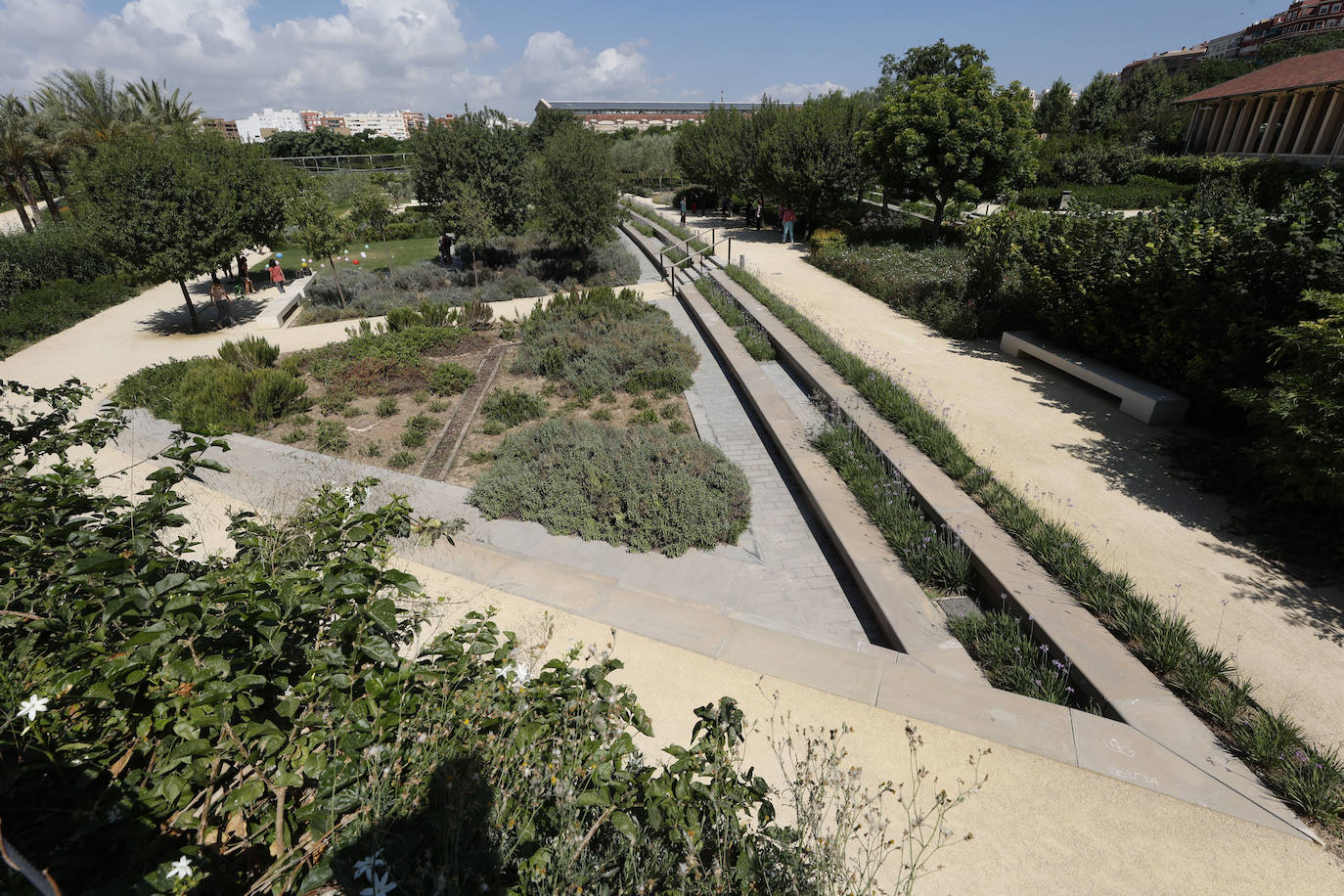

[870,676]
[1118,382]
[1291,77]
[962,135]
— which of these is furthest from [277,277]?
[1291,77]

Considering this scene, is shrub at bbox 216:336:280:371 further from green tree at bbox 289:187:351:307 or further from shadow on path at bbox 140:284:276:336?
green tree at bbox 289:187:351:307

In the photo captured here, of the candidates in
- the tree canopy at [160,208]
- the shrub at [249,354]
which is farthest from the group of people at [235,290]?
the shrub at [249,354]

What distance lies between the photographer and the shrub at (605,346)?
10508 millimetres

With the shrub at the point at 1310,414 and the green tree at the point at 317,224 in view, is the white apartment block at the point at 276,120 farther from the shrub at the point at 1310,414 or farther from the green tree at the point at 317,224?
the shrub at the point at 1310,414

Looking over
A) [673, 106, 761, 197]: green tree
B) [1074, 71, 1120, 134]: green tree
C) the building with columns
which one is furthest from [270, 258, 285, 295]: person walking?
[1074, 71, 1120, 134]: green tree

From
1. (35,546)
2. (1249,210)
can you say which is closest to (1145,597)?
(1249,210)

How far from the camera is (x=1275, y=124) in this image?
113ft

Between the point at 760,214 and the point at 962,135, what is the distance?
368 inches

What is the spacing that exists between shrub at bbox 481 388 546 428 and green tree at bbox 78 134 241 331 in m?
9.22

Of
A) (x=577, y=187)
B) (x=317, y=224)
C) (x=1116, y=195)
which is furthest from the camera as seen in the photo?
(x=1116, y=195)

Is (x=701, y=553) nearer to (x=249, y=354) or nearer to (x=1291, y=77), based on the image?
(x=249, y=354)

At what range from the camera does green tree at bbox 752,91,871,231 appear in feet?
66.6

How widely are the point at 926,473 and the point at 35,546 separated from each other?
655 centimetres

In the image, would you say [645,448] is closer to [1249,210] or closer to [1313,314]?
[1313,314]
